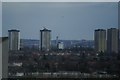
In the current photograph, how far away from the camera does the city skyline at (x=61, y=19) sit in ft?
13.7

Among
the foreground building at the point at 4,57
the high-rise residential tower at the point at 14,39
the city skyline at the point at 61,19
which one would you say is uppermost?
the city skyline at the point at 61,19

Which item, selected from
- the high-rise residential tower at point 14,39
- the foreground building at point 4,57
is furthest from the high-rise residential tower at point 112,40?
the foreground building at point 4,57

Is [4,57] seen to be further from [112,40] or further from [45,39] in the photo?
[112,40]

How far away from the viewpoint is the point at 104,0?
4102 mm

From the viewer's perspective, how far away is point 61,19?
13.8 ft

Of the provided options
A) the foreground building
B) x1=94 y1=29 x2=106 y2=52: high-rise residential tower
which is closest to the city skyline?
x1=94 y1=29 x2=106 y2=52: high-rise residential tower

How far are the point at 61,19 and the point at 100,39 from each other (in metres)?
0.61

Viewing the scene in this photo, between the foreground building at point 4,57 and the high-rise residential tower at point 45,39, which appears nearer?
the foreground building at point 4,57

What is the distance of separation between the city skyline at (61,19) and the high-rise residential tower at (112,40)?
8 cm

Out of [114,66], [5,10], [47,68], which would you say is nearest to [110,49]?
[114,66]

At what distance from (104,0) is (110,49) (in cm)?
69

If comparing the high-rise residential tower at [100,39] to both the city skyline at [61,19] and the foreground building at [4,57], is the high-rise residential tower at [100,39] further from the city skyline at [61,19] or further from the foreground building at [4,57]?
the foreground building at [4,57]

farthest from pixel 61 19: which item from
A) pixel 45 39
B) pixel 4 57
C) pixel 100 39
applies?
pixel 4 57

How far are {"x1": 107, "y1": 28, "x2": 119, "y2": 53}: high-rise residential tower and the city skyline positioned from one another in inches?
3.0
